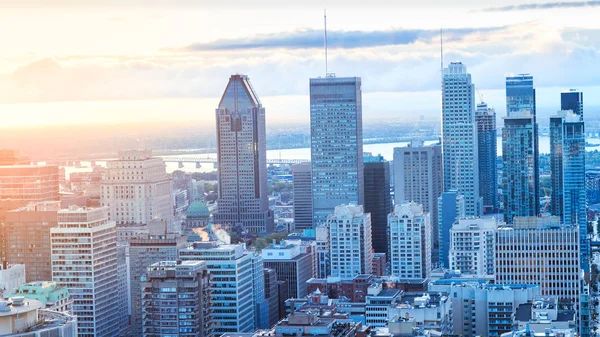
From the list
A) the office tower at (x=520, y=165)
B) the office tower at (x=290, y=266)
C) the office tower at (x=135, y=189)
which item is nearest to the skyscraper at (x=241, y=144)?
the office tower at (x=135, y=189)

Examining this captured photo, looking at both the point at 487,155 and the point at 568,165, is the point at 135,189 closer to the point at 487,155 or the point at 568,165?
the point at 487,155

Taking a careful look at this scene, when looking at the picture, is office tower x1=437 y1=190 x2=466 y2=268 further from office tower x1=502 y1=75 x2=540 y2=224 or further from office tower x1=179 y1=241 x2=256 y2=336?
office tower x1=179 y1=241 x2=256 y2=336

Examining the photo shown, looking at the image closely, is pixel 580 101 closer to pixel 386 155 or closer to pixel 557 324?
pixel 386 155

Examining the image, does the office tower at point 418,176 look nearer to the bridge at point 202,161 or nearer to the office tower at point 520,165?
the office tower at point 520,165

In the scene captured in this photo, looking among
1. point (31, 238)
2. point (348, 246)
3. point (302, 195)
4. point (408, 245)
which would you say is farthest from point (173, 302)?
point (302, 195)

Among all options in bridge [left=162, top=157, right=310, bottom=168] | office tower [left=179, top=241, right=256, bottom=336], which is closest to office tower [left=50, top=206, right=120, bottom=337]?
office tower [left=179, top=241, right=256, bottom=336]

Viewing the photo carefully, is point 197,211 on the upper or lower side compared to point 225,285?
upper
